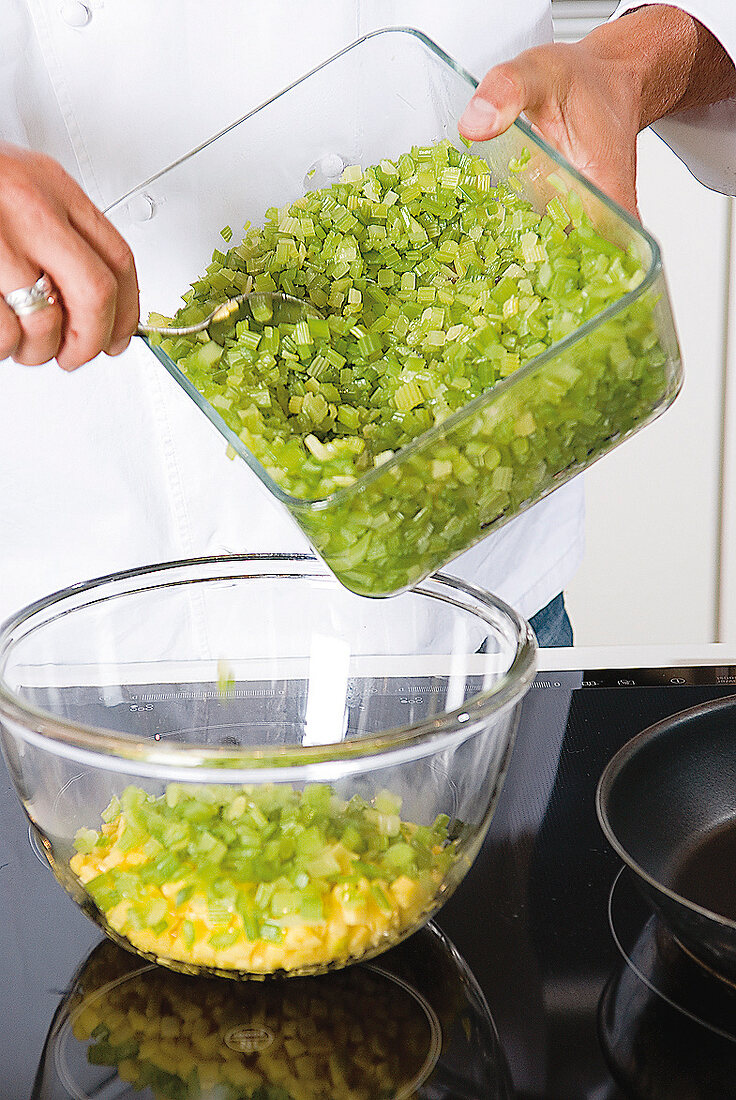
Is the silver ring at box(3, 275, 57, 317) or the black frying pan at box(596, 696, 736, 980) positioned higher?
the silver ring at box(3, 275, 57, 317)

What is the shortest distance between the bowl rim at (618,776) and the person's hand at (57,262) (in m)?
0.34

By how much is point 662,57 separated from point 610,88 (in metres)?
0.15

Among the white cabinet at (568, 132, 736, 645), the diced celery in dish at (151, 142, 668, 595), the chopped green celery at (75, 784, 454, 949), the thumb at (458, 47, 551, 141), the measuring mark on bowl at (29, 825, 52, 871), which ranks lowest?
the white cabinet at (568, 132, 736, 645)

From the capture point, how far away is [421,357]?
1.91 feet

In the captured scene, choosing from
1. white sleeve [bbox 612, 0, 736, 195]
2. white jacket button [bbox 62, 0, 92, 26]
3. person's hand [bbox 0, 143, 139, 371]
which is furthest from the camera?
white sleeve [bbox 612, 0, 736, 195]

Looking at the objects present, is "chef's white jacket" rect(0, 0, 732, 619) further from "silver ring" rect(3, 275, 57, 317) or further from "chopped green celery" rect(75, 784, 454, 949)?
"chopped green celery" rect(75, 784, 454, 949)

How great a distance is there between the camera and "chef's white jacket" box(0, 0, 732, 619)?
34.1 inches

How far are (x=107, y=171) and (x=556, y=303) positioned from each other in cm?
48

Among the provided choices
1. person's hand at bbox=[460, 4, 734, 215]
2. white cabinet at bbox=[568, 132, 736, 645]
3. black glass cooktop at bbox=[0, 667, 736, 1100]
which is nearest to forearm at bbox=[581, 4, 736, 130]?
person's hand at bbox=[460, 4, 734, 215]

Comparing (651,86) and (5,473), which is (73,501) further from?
(651,86)

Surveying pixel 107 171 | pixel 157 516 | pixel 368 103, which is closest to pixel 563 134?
pixel 368 103

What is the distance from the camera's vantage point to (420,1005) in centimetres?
53

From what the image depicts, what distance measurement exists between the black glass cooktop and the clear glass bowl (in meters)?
0.02

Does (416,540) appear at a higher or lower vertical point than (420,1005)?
higher
